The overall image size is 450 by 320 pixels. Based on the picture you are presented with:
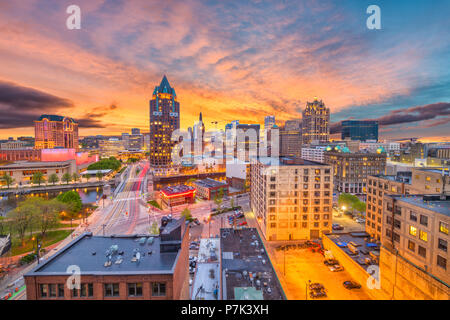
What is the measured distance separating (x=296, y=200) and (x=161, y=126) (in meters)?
116

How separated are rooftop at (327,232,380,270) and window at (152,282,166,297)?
97.1ft

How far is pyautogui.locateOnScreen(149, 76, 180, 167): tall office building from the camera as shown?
139m

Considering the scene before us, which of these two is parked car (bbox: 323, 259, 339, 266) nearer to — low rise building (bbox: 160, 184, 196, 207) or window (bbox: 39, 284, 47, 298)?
window (bbox: 39, 284, 47, 298)

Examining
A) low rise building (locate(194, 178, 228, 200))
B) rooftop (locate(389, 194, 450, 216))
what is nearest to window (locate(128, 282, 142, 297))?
rooftop (locate(389, 194, 450, 216))

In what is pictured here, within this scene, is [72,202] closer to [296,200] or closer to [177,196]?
[177,196]

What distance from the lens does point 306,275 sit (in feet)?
111

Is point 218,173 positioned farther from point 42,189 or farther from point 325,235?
point 42,189

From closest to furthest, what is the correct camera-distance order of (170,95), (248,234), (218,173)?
(248,234) → (218,173) → (170,95)

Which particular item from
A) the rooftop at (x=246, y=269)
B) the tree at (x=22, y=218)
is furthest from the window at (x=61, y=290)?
the tree at (x=22, y=218)

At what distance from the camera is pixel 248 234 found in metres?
38.2

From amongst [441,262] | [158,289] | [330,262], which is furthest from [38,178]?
[441,262]

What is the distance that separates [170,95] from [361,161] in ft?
387
